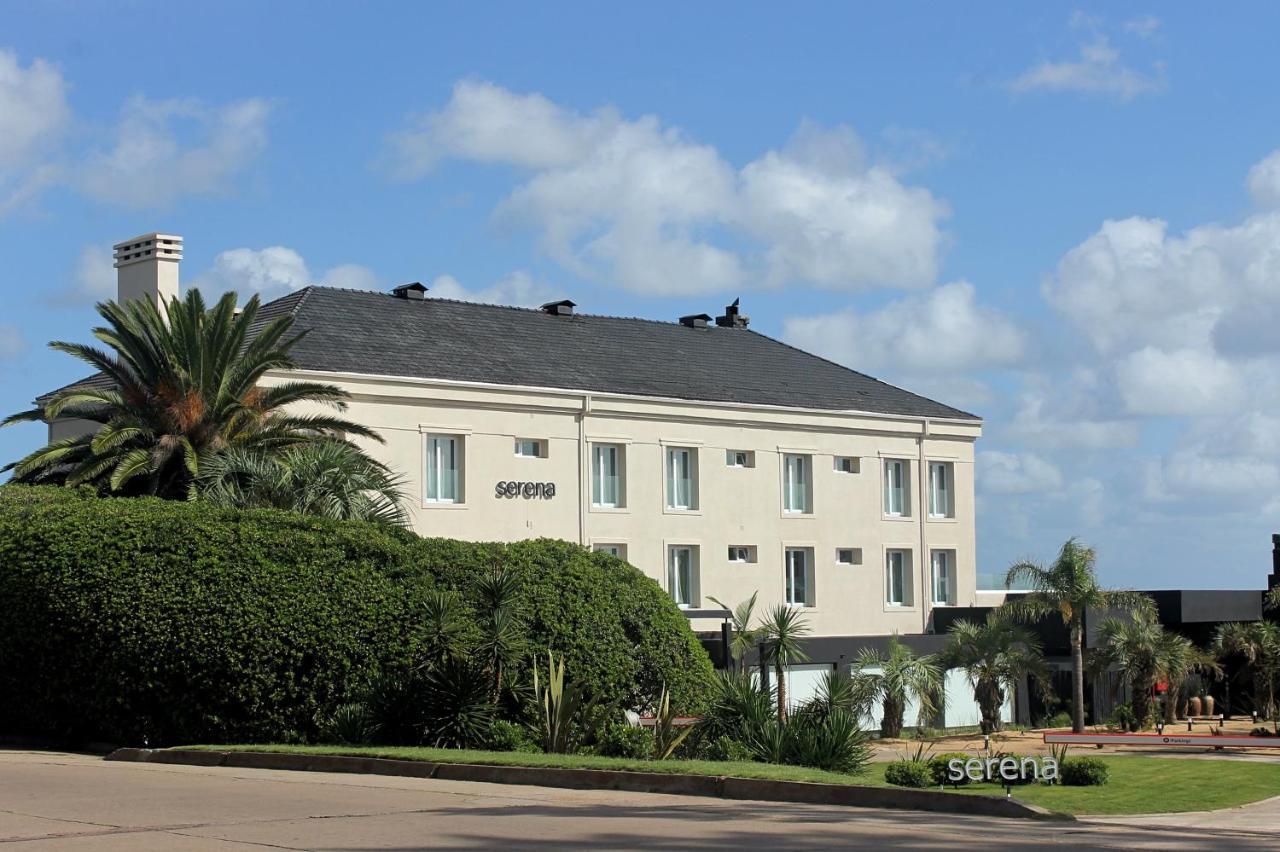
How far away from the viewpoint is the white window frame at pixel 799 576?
49.2 metres

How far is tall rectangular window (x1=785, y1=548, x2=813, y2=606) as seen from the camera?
4931 cm

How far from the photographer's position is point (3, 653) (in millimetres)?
25391

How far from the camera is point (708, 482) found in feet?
155

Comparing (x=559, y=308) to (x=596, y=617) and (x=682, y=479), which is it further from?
(x=596, y=617)

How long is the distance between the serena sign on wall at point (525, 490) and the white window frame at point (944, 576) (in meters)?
14.9

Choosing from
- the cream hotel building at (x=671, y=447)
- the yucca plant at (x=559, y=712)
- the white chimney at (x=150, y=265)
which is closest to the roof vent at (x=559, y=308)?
the cream hotel building at (x=671, y=447)

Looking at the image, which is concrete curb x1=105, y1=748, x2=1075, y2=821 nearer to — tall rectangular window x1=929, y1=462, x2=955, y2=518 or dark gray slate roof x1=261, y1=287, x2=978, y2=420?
dark gray slate roof x1=261, y1=287, x2=978, y2=420

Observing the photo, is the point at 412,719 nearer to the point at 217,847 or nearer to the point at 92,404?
the point at 217,847

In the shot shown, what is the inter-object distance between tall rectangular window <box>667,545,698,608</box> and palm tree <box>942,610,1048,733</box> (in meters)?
7.56

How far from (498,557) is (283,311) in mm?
20168

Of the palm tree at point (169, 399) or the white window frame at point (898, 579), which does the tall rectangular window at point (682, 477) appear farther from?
the palm tree at point (169, 399)

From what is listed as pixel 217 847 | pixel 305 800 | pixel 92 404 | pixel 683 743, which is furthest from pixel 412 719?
pixel 92 404

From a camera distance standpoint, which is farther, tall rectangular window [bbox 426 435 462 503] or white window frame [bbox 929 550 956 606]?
white window frame [bbox 929 550 956 606]

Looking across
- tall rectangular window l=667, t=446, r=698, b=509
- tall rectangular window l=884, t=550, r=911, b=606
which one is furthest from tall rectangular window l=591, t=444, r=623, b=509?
tall rectangular window l=884, t=550, r=911, b=606
